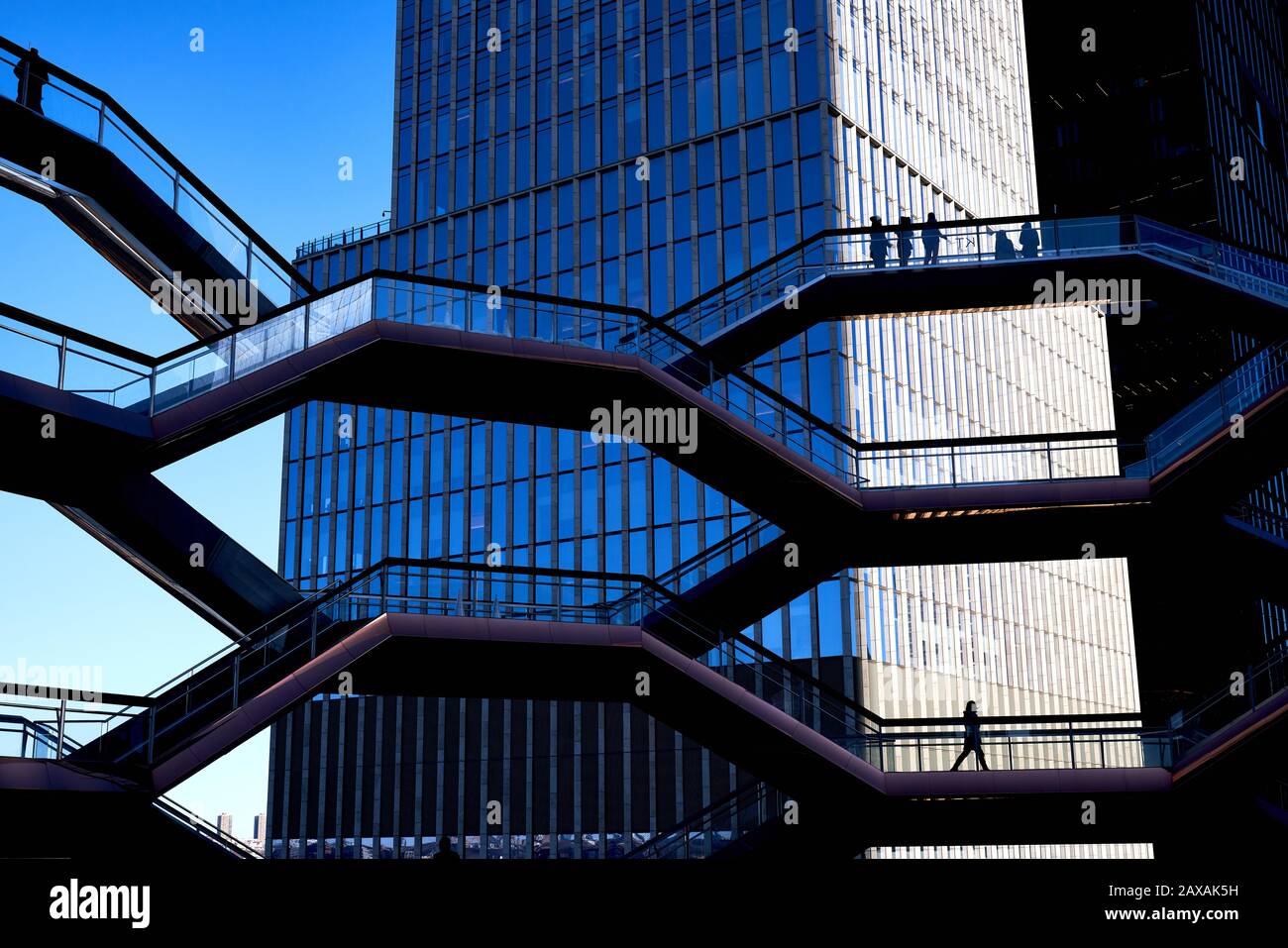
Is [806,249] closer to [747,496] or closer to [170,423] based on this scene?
[747,496]

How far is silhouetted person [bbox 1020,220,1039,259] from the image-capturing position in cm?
2441

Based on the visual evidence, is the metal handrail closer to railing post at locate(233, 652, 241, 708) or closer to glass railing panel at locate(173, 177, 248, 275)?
glass railing panel at locate(173, 177, 248, 275)

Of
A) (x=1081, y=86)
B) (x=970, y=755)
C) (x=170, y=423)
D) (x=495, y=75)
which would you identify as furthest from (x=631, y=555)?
(x=1081, y=86)

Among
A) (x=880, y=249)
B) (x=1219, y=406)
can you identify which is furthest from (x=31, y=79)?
(x=1219, y=406)

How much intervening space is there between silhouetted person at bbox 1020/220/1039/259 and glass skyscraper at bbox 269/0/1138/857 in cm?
2206

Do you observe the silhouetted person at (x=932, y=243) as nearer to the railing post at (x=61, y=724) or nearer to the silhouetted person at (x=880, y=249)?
the silhouetted person at (x=880, y=249)

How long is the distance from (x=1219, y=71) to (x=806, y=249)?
6538 centimetres

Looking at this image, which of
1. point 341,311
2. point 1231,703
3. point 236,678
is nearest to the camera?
point 236,678

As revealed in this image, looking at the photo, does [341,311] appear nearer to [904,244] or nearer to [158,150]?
[158,150]

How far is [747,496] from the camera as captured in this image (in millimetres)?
23312

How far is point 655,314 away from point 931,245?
27.7 meters

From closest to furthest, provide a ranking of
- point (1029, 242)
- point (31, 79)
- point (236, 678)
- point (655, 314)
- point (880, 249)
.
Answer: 1. point (236, 678)
2. point (31, 79)
3. point (1029, 242)
4. point (880, 249)
5. point (655, 314)

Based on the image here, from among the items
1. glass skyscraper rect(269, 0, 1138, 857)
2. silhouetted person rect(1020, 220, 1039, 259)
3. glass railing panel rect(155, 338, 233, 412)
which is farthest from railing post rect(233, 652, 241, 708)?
glass skyscraper rect(269, 0, 1138, 857)

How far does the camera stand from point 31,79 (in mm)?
19328
